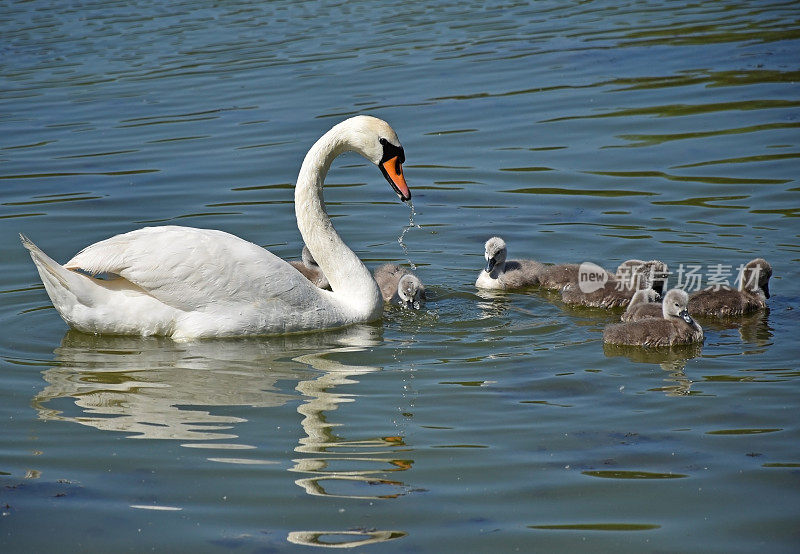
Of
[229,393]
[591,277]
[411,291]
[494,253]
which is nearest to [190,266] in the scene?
[229,393]

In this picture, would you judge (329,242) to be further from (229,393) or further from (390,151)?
(229,393)

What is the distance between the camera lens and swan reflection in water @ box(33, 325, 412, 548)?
660 cm

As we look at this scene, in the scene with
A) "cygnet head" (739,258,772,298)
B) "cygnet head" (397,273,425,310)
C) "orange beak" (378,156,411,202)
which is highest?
"orange beak" (378,156,411,202)

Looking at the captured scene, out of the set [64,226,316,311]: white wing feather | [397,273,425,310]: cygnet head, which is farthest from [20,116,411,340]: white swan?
[397,273,425,310]: cygnet head

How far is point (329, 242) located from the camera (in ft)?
32.8

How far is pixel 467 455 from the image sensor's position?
678 centimetres

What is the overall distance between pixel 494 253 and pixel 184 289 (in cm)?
275

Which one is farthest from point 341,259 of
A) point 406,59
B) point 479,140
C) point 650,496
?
point 406,59

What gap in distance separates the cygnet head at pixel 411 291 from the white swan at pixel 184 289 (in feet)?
1.50

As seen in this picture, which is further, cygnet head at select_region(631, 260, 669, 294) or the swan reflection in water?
cygnet head at select_region(631, 260, 669, 294)

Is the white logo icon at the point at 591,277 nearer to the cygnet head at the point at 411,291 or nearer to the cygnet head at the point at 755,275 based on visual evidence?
the cygnet head at the point at 755,275

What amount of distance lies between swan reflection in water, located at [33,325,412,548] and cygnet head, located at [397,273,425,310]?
1.32 feet

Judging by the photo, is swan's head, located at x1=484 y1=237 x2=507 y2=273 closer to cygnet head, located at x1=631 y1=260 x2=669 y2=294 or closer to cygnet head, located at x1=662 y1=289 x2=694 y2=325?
cygnet head, located at x1=631 y1=260 x2=669 y2=294

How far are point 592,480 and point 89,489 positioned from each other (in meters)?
2.65
